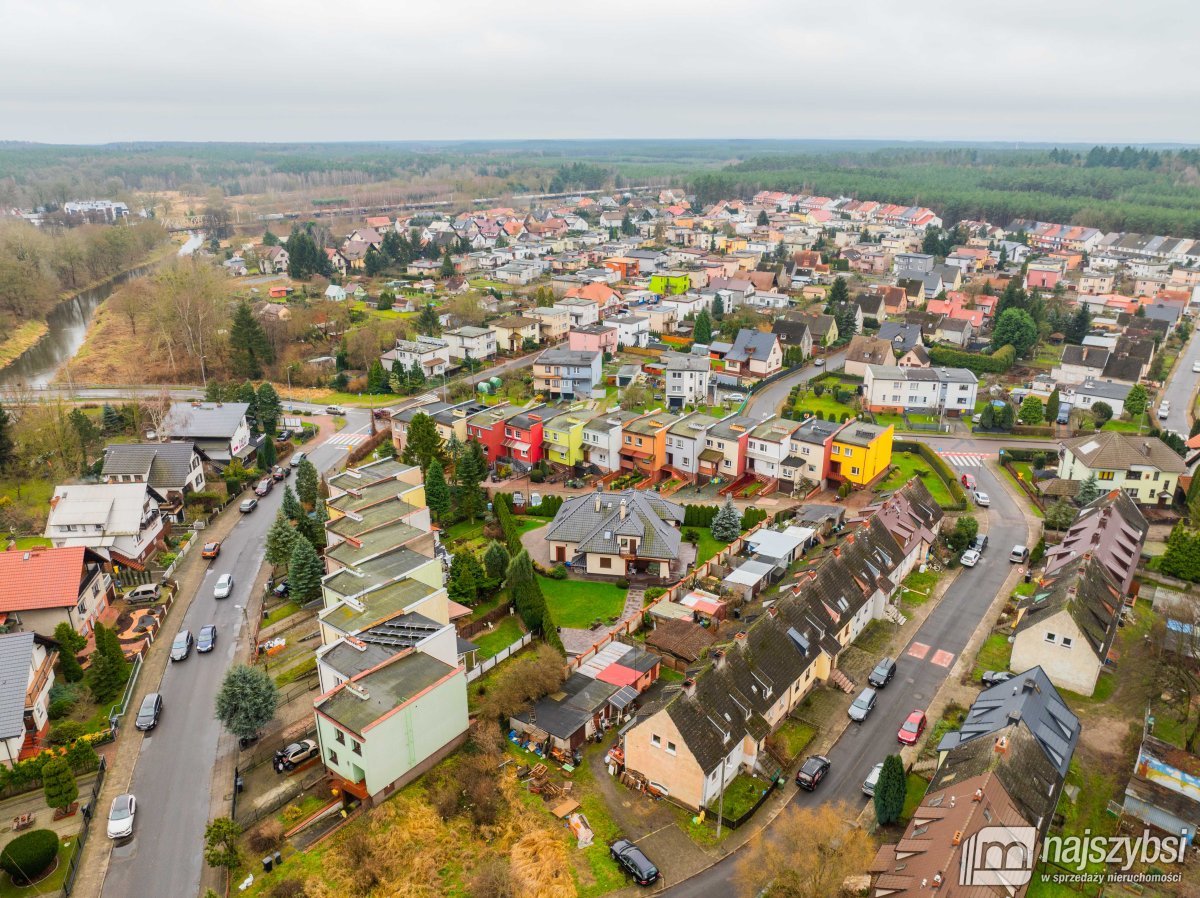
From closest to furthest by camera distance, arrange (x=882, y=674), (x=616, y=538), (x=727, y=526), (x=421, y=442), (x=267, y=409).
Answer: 1. (x=882, y=674)
2. (x=616, y=538)
3. (x=727, y=526)
4. (x=421, y=442)
5. (x=267, y=409)

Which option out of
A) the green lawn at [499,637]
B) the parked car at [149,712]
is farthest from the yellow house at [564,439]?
the parked car at [149,712]

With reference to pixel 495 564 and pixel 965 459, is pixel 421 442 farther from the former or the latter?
pixel 965 459

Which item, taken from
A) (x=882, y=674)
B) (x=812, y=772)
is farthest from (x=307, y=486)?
(x=882, y=674)

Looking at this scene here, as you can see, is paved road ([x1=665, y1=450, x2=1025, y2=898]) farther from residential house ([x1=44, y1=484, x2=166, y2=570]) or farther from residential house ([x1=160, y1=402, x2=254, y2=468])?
residential house ([x1=160, y1=402, x2=254, y2=468])

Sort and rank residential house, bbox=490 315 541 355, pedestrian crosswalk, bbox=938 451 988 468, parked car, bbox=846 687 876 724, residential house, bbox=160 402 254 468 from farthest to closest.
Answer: residential house, bbox=490 315 541 355 → pedestrian crosswalk, bbox=938 451 988 468 → residential house, bbox=160 402 254 468 → parked car, bbox=846 687 876 724

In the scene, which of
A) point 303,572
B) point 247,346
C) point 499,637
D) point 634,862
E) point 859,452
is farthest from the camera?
point 247,346

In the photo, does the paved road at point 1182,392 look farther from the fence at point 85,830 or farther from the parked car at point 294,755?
the fence at point 85,830

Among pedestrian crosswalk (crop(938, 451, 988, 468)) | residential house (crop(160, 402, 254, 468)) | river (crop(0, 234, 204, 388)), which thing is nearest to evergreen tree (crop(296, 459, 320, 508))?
residential house (crop(160, 402, 254, 468))

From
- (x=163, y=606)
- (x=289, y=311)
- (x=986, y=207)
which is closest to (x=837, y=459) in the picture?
(x=163, y=606)
